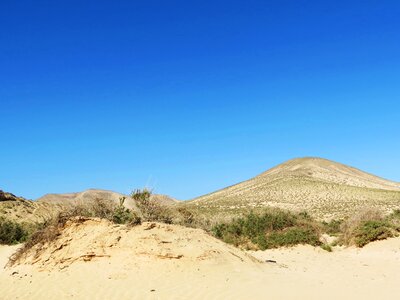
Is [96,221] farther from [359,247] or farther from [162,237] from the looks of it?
[359,247]

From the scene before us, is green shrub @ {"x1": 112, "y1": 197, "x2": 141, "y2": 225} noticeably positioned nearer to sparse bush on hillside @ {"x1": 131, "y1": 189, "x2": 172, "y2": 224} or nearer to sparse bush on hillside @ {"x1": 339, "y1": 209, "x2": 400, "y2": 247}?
sparse bush on hillside @ {"x1": 131, "y1": 189, "x2": 172, "y2": 224}

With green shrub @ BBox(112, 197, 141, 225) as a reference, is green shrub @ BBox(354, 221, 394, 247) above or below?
below

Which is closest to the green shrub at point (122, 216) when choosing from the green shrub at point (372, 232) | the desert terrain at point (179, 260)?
the desert terrain at point (179, 260)

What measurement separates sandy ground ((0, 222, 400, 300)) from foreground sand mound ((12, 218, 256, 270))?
0.03 metres

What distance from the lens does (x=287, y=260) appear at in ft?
55.4

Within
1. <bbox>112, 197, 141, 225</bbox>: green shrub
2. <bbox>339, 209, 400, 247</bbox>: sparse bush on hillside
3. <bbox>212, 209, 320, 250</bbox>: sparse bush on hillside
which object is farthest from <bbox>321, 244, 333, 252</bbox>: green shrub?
<bbox>112, 197, 141, 225</bbox>: green shrub

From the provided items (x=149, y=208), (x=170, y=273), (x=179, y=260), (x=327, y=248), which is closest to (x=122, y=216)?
(x=149, y=208)

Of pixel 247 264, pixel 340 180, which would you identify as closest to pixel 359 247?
pixel 247 264

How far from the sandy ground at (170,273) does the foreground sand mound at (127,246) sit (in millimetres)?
29

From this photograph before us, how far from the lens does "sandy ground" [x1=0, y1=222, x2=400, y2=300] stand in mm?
10688

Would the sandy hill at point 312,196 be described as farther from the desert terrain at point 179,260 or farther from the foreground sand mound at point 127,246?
the foreground sand mound at point 127,246

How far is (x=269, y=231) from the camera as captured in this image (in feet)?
72.9

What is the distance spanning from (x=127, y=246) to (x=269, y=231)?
10779mm

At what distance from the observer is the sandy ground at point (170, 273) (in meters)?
10.7
